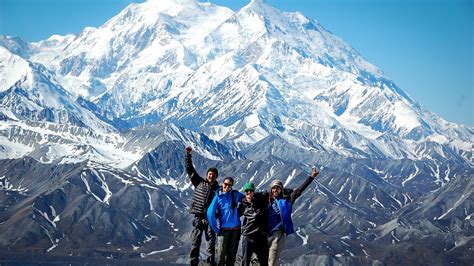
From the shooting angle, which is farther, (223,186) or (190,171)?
(190,171)

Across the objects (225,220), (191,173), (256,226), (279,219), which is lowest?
(256,226)

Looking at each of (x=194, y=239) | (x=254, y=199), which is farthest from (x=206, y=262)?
(x=254, y=199)

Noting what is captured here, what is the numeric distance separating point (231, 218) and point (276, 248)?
3.18 m

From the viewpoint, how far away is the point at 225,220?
46781 mm

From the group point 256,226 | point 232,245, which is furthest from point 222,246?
point 256,226

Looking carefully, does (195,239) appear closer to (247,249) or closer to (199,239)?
(199,239)

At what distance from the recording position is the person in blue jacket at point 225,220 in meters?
46.5

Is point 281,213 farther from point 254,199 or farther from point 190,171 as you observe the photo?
point 190,171

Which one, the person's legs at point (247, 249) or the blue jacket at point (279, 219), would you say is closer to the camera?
the person's legs at point (247, 249)

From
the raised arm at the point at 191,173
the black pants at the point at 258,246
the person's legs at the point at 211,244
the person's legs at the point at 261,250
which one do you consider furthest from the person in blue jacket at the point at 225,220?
the raised arm at the point at 191,173

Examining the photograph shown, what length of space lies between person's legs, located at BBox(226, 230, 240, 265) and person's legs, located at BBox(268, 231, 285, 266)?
1.94m

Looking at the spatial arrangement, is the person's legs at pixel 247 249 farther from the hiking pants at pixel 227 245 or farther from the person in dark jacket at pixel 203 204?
the person in dark jacket at pixel 203 204

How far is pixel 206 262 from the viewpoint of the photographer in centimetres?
4812

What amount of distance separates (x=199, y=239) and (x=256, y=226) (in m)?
3.39
